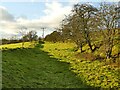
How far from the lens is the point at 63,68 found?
1455 inches

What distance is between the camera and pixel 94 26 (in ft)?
168

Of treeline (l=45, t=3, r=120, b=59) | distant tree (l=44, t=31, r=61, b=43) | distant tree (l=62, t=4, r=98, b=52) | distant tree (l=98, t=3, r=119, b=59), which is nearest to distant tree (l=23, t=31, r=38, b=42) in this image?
distant tree (l=44, t=31, r=61, b=43)

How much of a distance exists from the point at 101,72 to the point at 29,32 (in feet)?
286

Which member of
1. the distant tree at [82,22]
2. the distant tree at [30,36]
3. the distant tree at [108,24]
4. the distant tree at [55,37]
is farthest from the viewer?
the distant tree at [30,36]

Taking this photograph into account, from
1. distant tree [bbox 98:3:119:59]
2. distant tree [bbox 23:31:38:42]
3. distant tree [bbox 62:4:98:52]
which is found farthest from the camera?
distant tree [bbox 23:31:38:42]

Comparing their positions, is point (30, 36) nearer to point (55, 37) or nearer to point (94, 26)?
point (55, 37)

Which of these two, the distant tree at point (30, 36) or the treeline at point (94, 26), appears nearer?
the treeline at point (94, 26)

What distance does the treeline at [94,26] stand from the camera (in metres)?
45.8

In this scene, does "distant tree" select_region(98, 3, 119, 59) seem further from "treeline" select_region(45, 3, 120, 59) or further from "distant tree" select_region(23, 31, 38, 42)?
"distant tree" select_region(23, 31, 38, 42)

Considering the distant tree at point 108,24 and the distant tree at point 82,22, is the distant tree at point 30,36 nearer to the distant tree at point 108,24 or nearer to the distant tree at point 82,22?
the distant tree at point 82,22

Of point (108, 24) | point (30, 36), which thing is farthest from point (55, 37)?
point (108, 24)

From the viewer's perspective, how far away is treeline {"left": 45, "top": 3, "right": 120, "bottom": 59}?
150ft

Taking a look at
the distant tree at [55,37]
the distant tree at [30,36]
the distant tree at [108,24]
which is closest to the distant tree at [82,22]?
the distant tree at [108,24]

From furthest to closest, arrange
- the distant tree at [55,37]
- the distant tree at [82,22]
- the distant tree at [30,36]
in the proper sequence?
1. the distant tree at [30,36]
2. the distant tree at [55,37]
3. the distant tree at [82,22]
